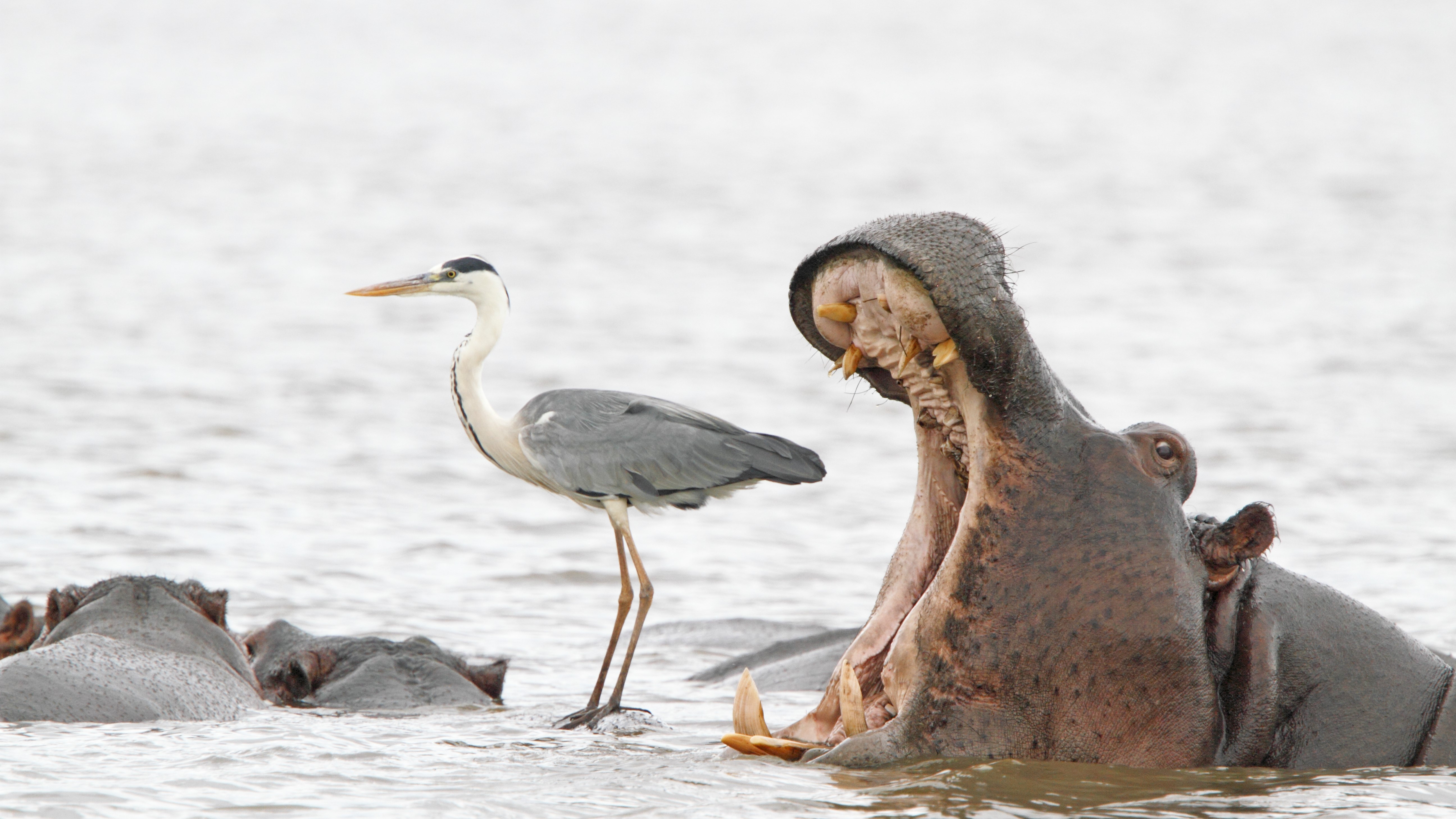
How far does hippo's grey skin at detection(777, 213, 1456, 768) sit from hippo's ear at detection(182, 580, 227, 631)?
7.73 feet

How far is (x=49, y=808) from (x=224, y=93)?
33.4 meters

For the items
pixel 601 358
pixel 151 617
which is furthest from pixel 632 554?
pixel 601 358

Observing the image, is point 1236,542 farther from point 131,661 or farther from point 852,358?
point 131,661

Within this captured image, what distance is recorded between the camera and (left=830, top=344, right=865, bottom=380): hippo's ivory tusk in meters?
3.47

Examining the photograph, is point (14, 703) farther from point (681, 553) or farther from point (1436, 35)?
point (1436, 35)

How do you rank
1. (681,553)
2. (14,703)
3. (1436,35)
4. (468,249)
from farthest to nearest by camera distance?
(1436,35)
(468,249)
(681,553)
(14,703)

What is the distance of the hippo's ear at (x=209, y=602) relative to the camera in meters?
5.16

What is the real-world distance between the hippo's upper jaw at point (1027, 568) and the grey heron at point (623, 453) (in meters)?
2.22

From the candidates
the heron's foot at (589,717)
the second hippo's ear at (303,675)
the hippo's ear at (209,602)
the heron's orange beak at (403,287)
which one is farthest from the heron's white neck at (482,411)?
the hippo's ear at (209,602)

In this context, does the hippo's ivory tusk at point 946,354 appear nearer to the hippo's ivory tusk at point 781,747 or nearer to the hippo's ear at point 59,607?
the hippo's ivory tusk at point 781,747

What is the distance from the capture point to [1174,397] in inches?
483

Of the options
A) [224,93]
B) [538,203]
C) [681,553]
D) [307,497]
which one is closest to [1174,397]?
[681,553]

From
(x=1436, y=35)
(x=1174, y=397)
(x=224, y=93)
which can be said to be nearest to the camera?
(x=1174, y=397)

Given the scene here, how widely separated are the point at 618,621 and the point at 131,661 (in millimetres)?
1787
